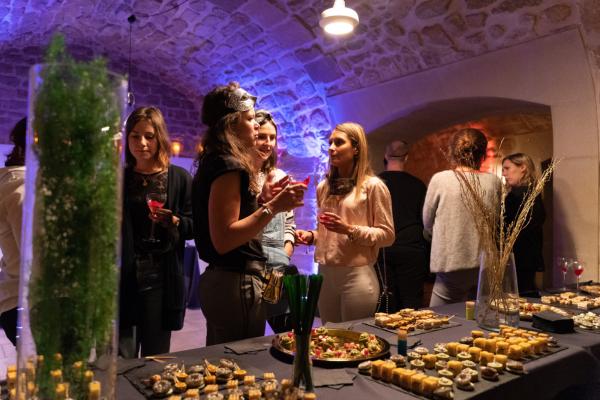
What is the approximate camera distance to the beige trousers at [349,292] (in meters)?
2.21

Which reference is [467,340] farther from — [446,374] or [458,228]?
[458,228]

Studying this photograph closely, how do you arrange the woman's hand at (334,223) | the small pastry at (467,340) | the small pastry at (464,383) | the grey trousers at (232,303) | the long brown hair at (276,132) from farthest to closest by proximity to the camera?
1. the long brown hair at (276,132)
2. the woman's hand at (334,223)
3. the grey trousers at (232,303)
4. the small pastry at (467,340)
5. the small pastry at (464,383)

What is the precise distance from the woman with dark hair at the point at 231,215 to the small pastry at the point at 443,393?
29.8 inches

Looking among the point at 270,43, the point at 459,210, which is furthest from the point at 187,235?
the point at 270,43

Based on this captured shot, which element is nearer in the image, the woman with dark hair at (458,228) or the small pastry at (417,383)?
the small pastry at (417,383)

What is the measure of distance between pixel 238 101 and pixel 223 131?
5.2 inches

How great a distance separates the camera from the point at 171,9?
494 cm

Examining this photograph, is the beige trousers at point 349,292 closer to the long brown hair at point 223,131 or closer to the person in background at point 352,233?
the person in background at point 352,233

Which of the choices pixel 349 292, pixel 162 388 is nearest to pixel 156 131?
pixel 349 292

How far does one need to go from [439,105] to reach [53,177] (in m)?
3.99

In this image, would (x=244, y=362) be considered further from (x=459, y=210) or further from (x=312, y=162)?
(x=312, y=162)

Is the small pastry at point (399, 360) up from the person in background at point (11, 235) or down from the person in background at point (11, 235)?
down

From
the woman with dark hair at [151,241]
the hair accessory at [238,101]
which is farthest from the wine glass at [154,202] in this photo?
the hair accessory at [238,101]

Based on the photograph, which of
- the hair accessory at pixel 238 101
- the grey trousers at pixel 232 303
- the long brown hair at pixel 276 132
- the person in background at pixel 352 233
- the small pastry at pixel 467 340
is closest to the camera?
the small pastry at pixel 467 340
